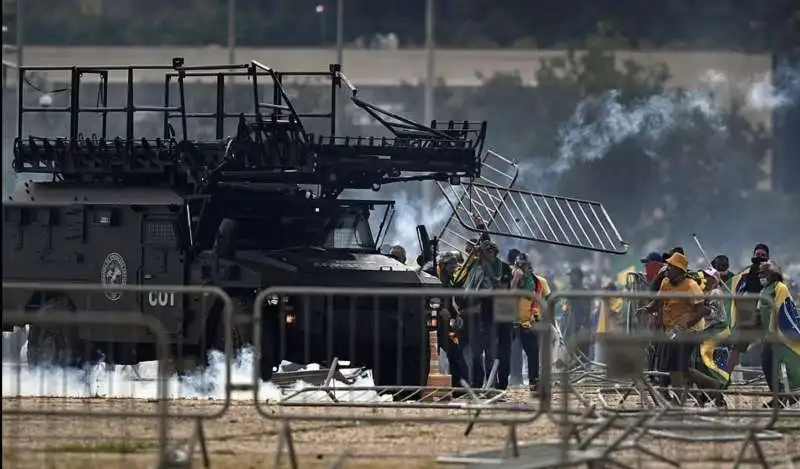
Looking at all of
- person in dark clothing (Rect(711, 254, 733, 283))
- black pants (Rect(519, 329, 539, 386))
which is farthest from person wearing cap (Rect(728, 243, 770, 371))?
black pants (Rect(519, 329, 539, 386))

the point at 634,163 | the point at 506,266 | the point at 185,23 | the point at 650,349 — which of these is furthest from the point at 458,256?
the point at 634,163

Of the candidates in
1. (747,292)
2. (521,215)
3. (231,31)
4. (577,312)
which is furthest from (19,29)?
(747,292)

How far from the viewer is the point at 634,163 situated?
32406 mm

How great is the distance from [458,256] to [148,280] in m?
3.40

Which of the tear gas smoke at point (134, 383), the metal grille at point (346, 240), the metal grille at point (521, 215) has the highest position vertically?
the metal grille at point (521, 215)

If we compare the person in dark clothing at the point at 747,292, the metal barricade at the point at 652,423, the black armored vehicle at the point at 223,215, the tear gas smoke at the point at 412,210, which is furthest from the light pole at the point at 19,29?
the metal barricade at the point at 652,423

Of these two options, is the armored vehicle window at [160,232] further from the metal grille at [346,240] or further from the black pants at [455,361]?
the black pants at [455,361]

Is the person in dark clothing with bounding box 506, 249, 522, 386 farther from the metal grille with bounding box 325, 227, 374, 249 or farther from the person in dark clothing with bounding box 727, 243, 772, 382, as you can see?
the person in dark clothing with bounding box 727, 243, 772, 382

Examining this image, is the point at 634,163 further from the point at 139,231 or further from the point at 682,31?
the point at 139,231

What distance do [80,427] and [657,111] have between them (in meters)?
20.2

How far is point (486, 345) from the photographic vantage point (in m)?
17.6

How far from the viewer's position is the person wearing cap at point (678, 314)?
1488 cm

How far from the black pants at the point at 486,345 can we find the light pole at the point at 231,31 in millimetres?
12515

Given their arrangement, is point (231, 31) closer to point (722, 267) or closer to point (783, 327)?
point (722, 267)
